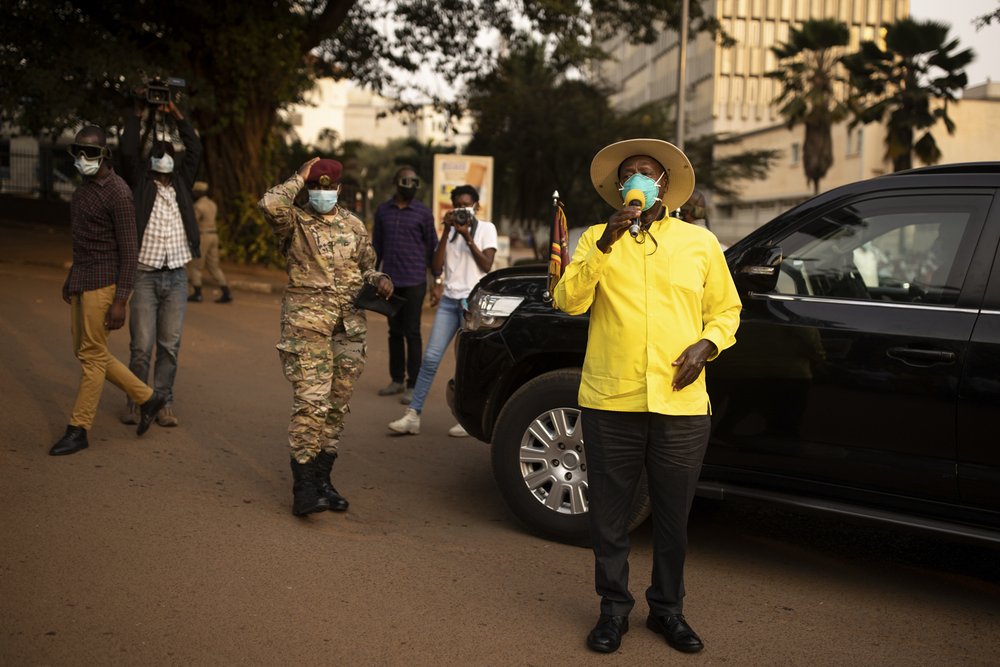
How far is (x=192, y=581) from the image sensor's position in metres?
4.56

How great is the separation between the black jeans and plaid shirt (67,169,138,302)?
2940 millimetres

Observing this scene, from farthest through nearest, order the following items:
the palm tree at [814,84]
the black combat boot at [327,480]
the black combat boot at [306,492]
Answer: the palm tree at [814,84] → the black combat boot at [327,480] → the black combat boot at [306,492]

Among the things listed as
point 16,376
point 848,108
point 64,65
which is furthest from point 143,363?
point 848,108

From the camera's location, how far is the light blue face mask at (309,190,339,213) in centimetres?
552

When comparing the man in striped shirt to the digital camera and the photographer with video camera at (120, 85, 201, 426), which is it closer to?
the digital camera

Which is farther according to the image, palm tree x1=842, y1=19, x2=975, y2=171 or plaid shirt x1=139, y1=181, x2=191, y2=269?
palm tree x1=842, y1=19, x2=975, y2=171

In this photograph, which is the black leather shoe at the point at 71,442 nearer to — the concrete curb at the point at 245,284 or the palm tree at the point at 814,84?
the concrete curb at the point at 245,284

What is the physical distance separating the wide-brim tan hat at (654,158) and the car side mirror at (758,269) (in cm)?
68

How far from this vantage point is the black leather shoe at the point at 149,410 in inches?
277

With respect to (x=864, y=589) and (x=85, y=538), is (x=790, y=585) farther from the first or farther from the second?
(x=85, y=538)

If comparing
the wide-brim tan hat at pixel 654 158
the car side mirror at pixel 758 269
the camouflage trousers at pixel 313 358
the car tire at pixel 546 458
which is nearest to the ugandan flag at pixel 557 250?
the wide-brim tan hat at pixel 654 158

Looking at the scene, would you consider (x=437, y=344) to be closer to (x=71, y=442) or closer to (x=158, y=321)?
(x=158, y=321)

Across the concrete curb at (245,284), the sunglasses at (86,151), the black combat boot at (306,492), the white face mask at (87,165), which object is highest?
the sunglasses at (86,151)

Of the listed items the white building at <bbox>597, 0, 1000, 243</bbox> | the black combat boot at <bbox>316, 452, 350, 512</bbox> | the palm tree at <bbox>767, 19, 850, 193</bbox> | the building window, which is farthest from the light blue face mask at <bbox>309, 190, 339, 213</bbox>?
the building window
